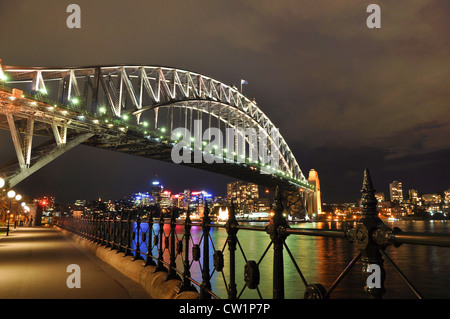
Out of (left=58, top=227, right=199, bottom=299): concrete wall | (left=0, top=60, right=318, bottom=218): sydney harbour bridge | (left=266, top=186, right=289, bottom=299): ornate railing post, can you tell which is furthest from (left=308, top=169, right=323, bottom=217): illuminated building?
(left=266, top=186, right=289, bottom=299): ornate railing post

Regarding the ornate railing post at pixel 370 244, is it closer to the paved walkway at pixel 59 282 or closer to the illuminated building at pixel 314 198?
the paved walkway at pixel 59 282

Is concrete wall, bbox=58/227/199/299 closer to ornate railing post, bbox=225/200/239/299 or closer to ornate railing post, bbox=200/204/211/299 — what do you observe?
ornate railing post, bbox=200/204/211/299

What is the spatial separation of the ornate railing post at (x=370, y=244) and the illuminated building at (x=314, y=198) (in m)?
94.3

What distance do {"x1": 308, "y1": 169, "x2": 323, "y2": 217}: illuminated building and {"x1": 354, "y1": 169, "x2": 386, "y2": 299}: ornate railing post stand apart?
310 feet

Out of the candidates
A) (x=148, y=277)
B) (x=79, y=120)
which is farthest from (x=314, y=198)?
(x=148, y=277)

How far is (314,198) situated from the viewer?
99.9m

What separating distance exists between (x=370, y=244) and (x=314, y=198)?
10185cm

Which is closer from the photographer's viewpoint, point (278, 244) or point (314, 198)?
point (278, 244)

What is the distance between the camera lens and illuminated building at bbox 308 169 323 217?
9621 centimetres

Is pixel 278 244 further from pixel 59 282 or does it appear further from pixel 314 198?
pixel 314 198
